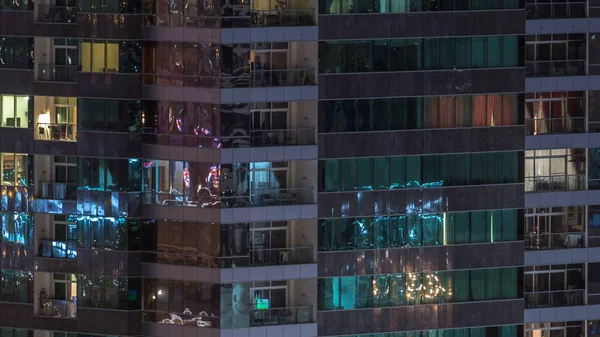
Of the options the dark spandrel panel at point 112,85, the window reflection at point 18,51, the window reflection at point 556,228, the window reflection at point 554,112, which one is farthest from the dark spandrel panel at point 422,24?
the window reflection at point 18,51

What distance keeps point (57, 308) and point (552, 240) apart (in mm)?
20259

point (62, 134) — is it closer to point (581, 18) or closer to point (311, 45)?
point (311, 45)

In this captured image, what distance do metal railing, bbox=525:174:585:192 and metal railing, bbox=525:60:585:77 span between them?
13.9ft

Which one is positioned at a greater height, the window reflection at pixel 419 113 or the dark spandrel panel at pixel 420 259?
the window reflection at pixel 419 113

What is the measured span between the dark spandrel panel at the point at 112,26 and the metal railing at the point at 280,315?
11833mm

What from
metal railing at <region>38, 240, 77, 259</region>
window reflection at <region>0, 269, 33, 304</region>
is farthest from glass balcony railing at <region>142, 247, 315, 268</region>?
window reflection at <region>0, 269, 33, 304</region>

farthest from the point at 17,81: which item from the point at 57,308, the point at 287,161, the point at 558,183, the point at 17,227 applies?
the point at 558,183

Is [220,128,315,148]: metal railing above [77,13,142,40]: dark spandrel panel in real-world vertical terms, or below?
below

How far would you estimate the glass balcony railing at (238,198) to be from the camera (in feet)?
316

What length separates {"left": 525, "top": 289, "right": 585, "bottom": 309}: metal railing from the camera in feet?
332

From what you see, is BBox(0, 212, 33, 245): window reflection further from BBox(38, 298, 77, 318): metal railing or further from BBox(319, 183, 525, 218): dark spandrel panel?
BBox(319, 183, 525, 218): dark spandrel panel

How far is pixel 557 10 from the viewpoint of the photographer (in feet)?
328

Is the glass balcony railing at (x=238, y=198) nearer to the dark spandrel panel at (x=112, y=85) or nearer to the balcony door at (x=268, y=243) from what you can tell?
the balcony door at (x=268, y=243)

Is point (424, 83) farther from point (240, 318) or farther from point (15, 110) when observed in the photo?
point (15, 110)
